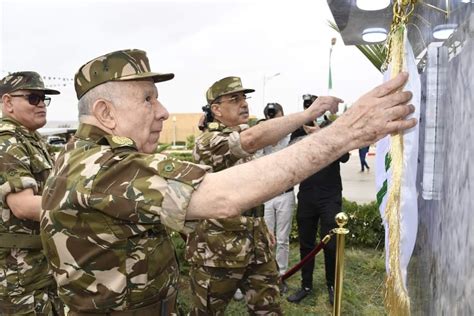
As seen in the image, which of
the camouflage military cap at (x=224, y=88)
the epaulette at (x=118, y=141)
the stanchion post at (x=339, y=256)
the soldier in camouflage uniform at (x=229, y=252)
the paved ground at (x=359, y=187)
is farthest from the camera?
the paved ground at (x=359, y=187)

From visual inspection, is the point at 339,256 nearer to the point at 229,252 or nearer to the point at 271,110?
the point at 229,252

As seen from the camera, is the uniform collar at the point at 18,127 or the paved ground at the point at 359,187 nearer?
the uniform collar at the point at 18,127

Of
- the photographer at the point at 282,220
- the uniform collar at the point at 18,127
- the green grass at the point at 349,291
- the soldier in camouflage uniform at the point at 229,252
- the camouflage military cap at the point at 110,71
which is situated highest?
the camouflage military cap at the point at 110,71

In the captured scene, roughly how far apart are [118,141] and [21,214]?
1.46 m

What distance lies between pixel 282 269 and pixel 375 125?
13.1 ft

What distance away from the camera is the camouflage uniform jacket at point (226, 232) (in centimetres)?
300

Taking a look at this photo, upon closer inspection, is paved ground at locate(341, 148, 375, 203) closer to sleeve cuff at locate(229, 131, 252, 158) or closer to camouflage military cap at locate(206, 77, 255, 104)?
camouflage military cap at locate(206, 77, 255, 104)

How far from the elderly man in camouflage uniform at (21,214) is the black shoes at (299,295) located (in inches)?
97.8

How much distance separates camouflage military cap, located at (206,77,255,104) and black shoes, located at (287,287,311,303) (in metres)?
2.44

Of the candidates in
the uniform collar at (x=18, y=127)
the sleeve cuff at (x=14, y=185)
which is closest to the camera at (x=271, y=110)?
the uniform collar at (x=18, y=127)

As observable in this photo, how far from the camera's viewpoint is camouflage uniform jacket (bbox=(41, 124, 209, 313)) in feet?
4.44

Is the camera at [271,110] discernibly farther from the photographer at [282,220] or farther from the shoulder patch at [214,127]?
the shoulder patch at [214,127]

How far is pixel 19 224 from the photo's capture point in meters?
2.82

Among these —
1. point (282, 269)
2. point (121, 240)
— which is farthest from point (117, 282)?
point (282, 269)
